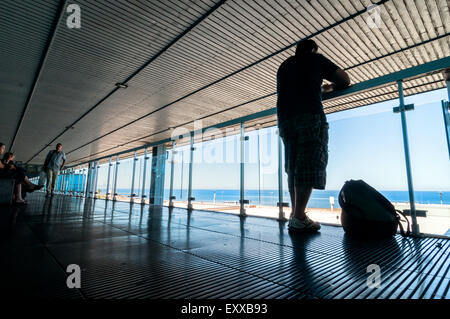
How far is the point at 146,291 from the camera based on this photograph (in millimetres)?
903

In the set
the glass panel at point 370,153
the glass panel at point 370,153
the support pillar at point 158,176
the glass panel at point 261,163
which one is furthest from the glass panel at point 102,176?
the glass panel at point 370,153

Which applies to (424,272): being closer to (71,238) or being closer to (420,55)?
(71,238)

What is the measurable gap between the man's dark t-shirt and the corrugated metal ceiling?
5.97 feet

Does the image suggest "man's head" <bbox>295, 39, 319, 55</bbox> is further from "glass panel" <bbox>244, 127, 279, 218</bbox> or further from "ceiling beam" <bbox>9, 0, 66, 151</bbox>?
"ceiling beam" <bbox>9, 0, 66, 151</bbox>

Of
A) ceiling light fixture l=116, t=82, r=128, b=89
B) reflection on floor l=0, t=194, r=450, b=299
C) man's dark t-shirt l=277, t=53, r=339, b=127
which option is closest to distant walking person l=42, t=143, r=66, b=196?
ceiling light fixture l=116, t=82, r=128, b=89

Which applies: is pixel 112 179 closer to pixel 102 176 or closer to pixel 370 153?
pixel 102 176

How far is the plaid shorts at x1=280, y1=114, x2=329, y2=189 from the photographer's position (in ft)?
7.01

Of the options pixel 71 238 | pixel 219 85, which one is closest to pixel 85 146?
pixel 219 85

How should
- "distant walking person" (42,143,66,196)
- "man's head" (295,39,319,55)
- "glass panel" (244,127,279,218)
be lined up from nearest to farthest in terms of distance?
"man's head" (295,39,319,55) < "glass panel" (244,127,279,218) < "distant walking person" (42,143,66,196)

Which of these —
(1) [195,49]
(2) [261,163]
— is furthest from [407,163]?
(1) [195,49]

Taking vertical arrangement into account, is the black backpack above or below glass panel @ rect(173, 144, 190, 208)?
below

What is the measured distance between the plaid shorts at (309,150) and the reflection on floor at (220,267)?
0.55m

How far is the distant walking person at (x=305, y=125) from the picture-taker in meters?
2.17
